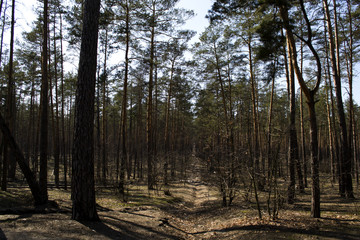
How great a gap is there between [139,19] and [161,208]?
10124mm

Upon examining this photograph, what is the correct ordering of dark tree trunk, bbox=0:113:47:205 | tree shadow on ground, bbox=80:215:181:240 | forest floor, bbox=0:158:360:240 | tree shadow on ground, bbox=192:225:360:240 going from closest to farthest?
forest floor, bbox=0:158:360:240 < tree shadow on ground, bbox=192:225:360:240 < tree shadow on ground, bbox=80:215:181:240 < dark tree trunk, bbox=0:113:47:205

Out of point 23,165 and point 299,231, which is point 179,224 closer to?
point 299,231

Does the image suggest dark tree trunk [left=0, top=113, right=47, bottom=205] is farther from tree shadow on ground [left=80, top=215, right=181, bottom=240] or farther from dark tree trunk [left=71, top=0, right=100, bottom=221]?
tree shadow on ground [left=80, top=215, right=181, bottom=240]

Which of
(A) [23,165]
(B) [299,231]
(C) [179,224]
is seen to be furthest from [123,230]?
(B) [299,231]

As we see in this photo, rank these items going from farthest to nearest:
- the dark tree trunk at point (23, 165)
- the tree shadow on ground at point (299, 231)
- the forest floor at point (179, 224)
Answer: the dark tree trunk at point (23, 165), the tree shadow on ground at point (299, 231), the forest floor at point (179, 224)

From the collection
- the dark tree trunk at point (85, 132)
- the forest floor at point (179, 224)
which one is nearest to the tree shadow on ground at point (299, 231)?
the forest floor at point (179, 224)

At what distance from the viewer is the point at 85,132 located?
20.8 ft

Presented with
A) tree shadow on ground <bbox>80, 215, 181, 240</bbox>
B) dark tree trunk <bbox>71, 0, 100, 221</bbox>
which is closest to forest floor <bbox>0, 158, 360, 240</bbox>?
tree shadow on ground <bbox>80, 215, 181, 240</bbox>

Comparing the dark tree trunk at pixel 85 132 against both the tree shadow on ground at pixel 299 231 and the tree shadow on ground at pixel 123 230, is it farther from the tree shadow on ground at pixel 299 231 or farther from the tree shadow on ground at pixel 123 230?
the tree shadow on ground at pixel 299 231

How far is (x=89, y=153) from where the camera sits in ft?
21.0

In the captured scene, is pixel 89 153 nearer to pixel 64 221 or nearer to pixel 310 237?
pixel 64 221

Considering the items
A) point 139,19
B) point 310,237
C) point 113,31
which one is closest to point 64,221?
point 310,237

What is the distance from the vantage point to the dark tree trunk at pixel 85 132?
625 centimetres

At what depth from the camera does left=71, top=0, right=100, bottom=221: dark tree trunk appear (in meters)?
6.25
